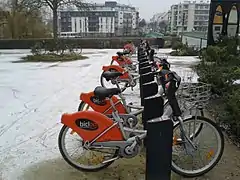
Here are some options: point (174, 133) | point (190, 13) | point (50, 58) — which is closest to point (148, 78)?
point (174, 133)

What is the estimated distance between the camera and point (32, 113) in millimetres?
4500

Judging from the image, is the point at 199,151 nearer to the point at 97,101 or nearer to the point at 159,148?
the point at 159,148

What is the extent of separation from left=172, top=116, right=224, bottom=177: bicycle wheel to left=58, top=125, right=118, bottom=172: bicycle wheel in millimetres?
599

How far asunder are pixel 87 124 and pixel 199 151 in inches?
43.6

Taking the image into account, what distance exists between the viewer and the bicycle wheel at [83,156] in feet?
8.55

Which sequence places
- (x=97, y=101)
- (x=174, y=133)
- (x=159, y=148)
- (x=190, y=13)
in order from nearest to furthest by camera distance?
(x=159, y=148)
(x=174, y=133)
(x=97, y=101)
(x=190, y=13)

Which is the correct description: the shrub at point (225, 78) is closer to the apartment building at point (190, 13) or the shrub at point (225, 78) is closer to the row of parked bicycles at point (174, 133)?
the row of parked bicycles at point (174, 133)

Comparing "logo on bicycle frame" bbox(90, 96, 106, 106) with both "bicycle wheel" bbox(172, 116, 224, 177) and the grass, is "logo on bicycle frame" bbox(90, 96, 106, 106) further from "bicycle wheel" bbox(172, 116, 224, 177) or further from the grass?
the grass

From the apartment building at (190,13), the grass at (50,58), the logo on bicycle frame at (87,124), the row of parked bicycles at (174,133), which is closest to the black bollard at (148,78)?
the row of parked bicycles at (174,133)

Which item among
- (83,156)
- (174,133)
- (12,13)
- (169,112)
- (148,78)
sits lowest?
(83,156)

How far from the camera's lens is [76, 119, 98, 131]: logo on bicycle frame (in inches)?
97.6

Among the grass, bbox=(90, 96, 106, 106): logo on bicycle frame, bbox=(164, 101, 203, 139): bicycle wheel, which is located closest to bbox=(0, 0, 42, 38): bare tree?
the grass

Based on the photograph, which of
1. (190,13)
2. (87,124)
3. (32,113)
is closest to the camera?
(87,124)

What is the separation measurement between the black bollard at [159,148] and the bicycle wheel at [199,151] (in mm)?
398
